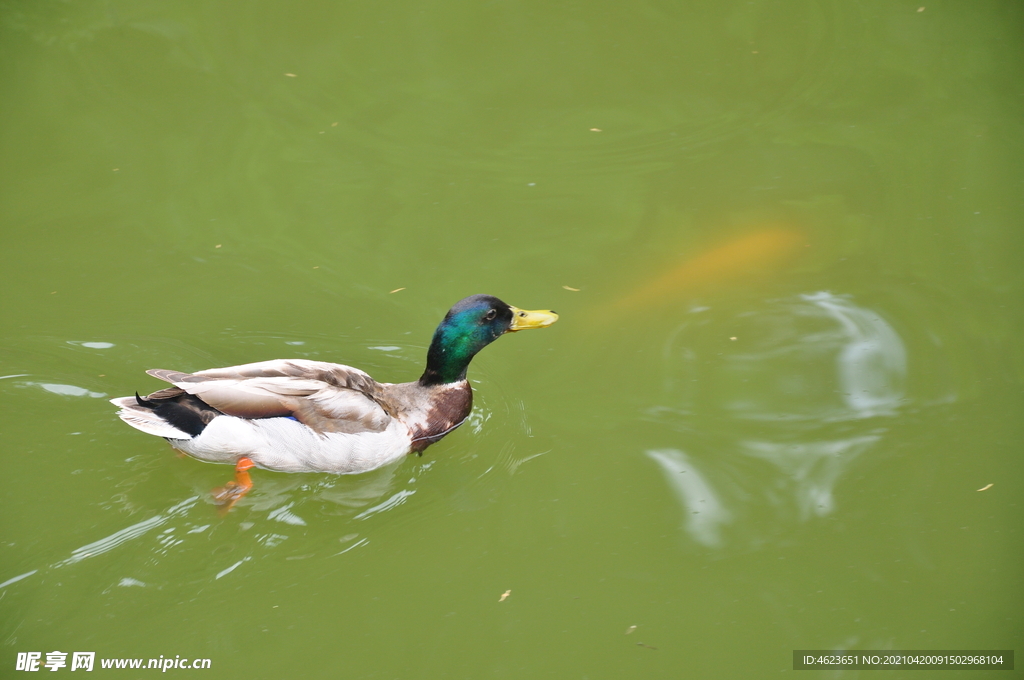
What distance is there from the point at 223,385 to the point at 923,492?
11.8ft

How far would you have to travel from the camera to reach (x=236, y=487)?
15.9ft

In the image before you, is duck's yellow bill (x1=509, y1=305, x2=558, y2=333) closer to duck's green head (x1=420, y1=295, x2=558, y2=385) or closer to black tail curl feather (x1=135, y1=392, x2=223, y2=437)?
duck's green head (x1=420, y1=295, x2=558, y2=385)

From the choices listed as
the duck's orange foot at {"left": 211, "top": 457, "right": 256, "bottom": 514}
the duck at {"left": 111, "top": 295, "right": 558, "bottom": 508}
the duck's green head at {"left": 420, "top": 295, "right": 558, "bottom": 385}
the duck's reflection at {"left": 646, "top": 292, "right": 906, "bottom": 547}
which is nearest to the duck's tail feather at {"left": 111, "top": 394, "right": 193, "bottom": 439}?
the duck at {"left": 111, "top": 295, "right": 558, "bottom": 508}

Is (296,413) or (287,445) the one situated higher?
(296,413)

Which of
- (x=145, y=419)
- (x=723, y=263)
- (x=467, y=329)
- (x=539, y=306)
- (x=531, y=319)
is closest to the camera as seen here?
(x=145, y=419)

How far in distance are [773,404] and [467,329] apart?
1787mm

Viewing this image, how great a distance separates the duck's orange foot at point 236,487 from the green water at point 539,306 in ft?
0.33

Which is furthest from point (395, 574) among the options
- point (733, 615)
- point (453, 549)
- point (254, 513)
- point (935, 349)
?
point (935, 349)

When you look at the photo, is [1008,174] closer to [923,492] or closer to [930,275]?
[930,275]

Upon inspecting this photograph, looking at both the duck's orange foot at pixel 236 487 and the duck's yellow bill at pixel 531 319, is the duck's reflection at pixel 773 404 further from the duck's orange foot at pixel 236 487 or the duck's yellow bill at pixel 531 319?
the duck's orange foot at pixel 236 487

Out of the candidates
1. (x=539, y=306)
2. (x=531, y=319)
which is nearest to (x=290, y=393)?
(x=531, y=319)

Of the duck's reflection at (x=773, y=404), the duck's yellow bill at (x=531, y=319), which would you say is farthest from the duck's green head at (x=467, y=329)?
the duck's reflection at (x=773, y=404)

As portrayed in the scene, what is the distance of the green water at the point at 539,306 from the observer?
4.26m

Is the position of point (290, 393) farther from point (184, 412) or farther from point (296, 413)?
point (184, 412)
